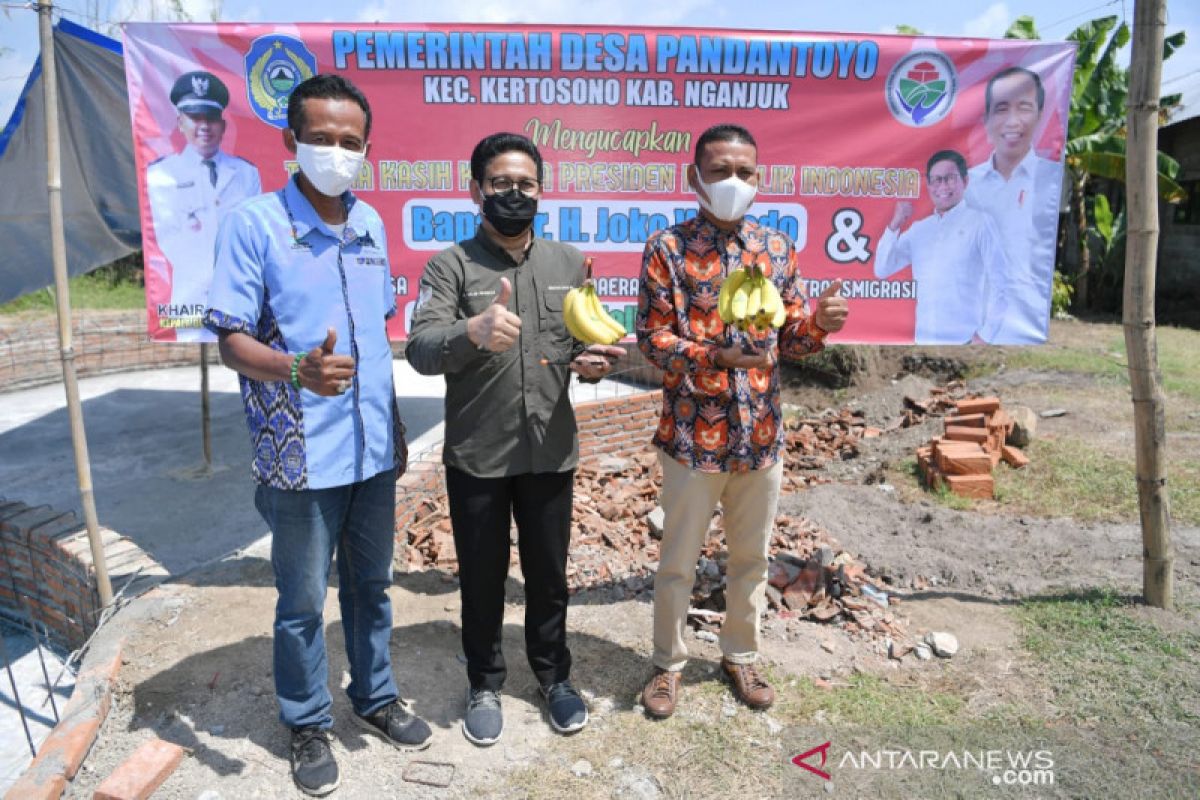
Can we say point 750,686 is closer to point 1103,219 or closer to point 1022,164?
point 1022,164

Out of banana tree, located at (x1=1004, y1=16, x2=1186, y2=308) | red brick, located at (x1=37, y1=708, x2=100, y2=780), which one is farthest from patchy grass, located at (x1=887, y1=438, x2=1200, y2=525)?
banana tree, located at (x1=1004, y1=16, x2=1186, y2=308)

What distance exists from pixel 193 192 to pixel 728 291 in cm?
342

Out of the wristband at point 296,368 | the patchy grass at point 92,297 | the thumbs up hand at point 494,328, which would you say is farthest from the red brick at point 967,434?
the patchy grass at point 92,297

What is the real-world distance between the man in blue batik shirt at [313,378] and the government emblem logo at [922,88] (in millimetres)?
3321

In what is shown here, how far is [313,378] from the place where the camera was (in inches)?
86.7

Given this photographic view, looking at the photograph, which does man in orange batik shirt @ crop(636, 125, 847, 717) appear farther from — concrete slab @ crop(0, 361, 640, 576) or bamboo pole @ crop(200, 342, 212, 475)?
bamboo pole @ crop(200, 342, 212, 475)

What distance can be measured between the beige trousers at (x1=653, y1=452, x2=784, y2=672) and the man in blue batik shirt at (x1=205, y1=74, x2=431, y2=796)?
41.4 inches

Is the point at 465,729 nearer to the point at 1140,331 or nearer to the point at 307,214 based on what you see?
the point at 307,214

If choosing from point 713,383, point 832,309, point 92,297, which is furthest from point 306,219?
point 92,297

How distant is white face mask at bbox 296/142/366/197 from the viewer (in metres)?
2.44

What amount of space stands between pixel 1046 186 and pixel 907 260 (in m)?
0.86

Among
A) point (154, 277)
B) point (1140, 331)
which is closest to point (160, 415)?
point (154, 277)

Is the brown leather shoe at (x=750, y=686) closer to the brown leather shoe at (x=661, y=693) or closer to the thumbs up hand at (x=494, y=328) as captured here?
the brown leather shoe at (x=661, y=693)

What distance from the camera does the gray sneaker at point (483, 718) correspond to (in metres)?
2.96
